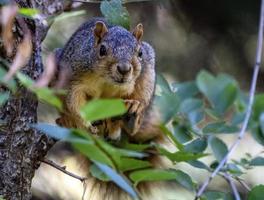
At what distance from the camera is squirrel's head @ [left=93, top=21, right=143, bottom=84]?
5.17 ft

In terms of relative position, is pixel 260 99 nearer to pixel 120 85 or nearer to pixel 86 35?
pixel 120 85

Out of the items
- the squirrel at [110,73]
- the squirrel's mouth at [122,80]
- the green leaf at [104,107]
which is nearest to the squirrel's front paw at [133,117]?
the squirrel at [110,73]

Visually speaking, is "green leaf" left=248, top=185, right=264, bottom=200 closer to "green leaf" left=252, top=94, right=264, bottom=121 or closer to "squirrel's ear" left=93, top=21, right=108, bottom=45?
"green leaf" left=252, top=94, right=264, bottom=121

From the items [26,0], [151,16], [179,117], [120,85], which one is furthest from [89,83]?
[151,16]

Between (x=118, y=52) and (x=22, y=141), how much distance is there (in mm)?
319

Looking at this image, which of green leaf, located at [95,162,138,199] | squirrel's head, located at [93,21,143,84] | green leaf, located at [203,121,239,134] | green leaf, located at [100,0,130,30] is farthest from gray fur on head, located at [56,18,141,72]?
green leaf, located at [95,162,138,199]

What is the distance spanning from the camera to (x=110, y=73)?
Answer: 5.33ft

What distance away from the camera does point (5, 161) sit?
152cm

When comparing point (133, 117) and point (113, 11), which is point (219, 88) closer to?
point (113, 11)

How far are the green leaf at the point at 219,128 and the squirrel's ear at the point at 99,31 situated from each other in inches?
35.4

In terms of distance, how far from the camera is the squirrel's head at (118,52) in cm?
158

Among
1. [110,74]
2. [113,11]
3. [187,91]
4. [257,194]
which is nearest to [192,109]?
[187,91]

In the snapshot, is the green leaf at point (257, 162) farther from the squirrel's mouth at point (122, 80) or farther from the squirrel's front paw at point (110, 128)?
the squirrel's front paw at point (110, 128)

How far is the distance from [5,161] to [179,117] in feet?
2.49
